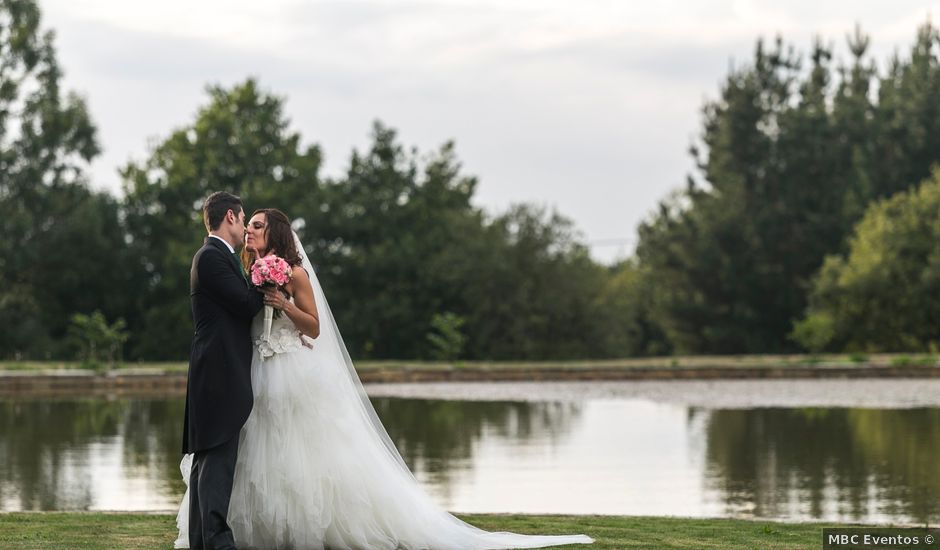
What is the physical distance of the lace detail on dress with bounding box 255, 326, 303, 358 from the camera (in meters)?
7.70

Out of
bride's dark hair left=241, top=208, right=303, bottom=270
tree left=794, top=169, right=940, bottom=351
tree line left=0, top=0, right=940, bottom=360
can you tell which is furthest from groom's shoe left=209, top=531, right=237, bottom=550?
tree left=794, top=169, right=940, bottom=351

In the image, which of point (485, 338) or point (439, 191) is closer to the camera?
point (485, 338)

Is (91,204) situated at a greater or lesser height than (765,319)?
greater

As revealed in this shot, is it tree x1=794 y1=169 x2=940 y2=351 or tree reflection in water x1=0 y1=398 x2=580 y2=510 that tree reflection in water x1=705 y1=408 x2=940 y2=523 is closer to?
tree reflection in water x1=0 y1=398 x2=580 y2=510

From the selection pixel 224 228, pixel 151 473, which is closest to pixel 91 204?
pixel 151 473

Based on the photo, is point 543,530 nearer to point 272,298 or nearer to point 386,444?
point 386,444

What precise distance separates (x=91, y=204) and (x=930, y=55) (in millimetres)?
32723

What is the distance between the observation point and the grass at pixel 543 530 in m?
8.25

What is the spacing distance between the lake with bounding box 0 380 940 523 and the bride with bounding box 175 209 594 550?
11.2 feet

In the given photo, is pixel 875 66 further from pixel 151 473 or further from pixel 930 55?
pixel 151 473

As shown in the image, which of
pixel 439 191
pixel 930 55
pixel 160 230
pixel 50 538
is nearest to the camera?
pixel 50 538

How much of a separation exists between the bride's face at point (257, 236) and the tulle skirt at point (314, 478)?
0.60 meters

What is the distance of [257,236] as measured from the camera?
25.4 feet

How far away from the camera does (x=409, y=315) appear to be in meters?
43.2
